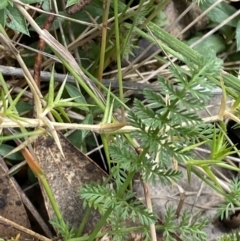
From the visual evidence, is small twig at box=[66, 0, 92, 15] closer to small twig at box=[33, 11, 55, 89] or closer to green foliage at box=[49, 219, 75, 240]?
small twig at box=[33, 11, 55, 89]

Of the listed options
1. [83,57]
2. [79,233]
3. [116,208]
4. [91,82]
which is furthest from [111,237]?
[83,57]

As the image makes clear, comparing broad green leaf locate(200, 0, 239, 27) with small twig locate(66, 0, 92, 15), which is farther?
broad green leaf locate(200, 0, 239, 27)

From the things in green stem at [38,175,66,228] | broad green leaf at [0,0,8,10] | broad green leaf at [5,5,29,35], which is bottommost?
green stem at [38,175,66,228]

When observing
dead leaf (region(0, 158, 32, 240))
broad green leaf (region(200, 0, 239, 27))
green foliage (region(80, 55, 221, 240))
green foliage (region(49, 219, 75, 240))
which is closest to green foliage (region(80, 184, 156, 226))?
green foliage (region(80, 55, 221, 240))

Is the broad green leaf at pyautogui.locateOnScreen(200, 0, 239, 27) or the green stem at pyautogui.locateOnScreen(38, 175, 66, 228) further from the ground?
the broad green leaf at pyautogui.locateOnScreen(200, 0, 239, 27)

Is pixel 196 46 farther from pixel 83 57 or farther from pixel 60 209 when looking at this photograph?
pixel 60 209

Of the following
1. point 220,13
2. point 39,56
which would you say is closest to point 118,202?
point 39,56

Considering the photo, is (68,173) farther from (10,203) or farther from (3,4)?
(3,4)

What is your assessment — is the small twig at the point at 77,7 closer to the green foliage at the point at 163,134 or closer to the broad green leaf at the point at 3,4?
the broad green leaf at the point at 3,4
